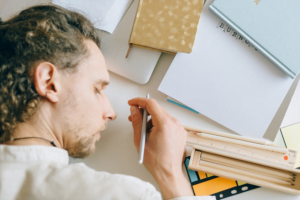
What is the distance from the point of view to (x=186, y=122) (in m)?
0.72

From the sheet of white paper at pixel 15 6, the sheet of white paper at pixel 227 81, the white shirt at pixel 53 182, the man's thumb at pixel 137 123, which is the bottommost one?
the white shirt at pixel 53 182

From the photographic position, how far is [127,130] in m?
0.72

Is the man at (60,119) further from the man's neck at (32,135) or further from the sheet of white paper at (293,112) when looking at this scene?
the sheet of white paper at (293,112)

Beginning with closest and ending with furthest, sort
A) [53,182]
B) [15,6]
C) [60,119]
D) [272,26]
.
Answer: [53,182]
[60,119]
[272,26]
[15,6]

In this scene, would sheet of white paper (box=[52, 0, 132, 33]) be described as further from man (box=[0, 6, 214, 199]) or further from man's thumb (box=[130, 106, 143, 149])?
man's thumb (box=[130, 106, 143, 149])

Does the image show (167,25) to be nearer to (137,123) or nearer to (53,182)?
(137,123)

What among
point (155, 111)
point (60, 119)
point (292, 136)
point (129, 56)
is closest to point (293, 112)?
point (292, 136)

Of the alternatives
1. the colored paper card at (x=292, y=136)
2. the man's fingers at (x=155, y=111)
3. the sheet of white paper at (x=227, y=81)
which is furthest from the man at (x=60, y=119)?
the colored paper card at (x=292, y=136)

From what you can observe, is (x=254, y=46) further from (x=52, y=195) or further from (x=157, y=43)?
(x=52, y=195)

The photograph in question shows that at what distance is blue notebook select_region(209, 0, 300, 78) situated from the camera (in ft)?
2.19

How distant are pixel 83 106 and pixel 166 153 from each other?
277 millimetres

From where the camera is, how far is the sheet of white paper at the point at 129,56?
735 mm

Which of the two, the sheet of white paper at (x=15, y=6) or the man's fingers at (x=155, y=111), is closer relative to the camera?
the man's fingers at (x=155, y=111)

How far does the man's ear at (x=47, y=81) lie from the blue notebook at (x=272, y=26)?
57 centimetres
